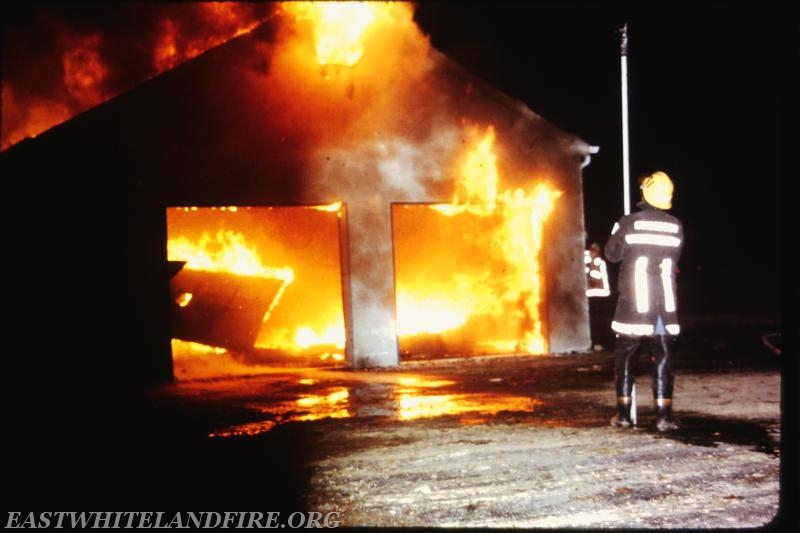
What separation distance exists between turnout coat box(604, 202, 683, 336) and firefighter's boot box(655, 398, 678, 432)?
64cm

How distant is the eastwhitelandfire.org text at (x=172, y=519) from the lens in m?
3.55

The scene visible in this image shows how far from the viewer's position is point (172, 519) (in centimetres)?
363

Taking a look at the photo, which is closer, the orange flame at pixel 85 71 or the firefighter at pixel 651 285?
the firefighter at pixel 651 285

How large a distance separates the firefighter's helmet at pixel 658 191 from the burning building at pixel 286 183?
5619mm

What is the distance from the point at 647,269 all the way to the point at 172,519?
4.30 metres

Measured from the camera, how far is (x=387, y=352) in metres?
10.4

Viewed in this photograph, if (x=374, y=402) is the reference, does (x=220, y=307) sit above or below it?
above

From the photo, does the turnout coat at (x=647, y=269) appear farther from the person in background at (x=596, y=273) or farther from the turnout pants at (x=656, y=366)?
the person in background at (x=596, y=273)

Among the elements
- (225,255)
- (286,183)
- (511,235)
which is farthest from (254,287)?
(511,235)

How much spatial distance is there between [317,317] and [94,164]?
23.5 feet

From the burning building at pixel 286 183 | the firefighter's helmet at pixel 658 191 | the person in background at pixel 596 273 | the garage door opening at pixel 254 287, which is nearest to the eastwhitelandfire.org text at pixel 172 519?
the firefighter's helmet at pixel 658 191

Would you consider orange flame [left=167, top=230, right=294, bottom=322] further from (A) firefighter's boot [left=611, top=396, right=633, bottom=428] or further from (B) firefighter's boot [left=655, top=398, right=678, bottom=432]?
(B) firefighter's boot [left=655, top=398, right=678, bottom=432]

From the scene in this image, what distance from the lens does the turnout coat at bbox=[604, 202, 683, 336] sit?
5398mm

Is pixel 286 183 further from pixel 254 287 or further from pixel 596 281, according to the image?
pixel 596 281
